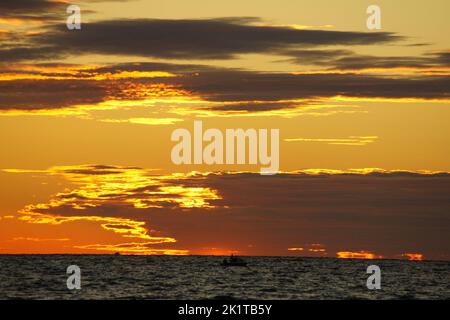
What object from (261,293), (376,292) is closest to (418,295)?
(376,292)

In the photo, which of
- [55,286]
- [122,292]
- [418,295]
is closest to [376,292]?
[418,295]

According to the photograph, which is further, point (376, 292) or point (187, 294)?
point (376, 292)
